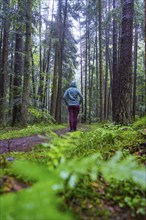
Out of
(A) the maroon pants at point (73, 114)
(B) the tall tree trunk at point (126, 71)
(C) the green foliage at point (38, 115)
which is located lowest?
(C) the green foliage at point (38, 115)

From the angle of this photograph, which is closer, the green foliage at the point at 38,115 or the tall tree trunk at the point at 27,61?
the tall tree trunk at the point at 27,61

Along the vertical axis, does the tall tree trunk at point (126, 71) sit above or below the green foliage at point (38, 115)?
above

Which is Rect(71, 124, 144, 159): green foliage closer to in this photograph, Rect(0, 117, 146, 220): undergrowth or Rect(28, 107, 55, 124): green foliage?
Rect(0, 117, 146, 220): undergrowth

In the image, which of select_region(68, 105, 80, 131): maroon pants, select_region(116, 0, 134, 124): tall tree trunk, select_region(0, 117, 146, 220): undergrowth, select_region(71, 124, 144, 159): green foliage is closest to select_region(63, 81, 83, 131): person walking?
select_region(68, 105, 80, 131): maroon pants

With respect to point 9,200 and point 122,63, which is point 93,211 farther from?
point 122,63

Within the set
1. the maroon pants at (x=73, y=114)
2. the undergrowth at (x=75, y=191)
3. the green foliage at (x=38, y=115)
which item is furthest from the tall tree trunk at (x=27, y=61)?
the undergrowth at (x=75, y=191)

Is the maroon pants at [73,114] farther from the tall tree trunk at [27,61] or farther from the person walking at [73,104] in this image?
the tall tree trunk at [27,61]

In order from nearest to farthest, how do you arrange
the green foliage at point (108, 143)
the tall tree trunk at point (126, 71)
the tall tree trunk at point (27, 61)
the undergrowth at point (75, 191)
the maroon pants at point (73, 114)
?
1. the undergrowth at point (75, 191)
2. the green foliage at point (108, 143)
3. the tall tree trunk at point (126, 71)
4. the maroon pants at point (73, 114)
5. the tall tree trunk at point (27, 61)

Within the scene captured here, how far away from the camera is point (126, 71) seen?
27.0 ft

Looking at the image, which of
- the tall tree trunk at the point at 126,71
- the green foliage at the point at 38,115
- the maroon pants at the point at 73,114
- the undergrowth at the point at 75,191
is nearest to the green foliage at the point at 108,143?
the undergrowth at the point at 75,191

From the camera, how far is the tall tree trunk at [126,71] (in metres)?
8.07

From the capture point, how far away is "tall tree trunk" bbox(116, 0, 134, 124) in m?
8.07

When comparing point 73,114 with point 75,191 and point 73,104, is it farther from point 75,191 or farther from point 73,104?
point 75,191

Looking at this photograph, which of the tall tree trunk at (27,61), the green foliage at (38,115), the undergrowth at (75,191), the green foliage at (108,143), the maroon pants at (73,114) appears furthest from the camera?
the green foliage at (38,115)
